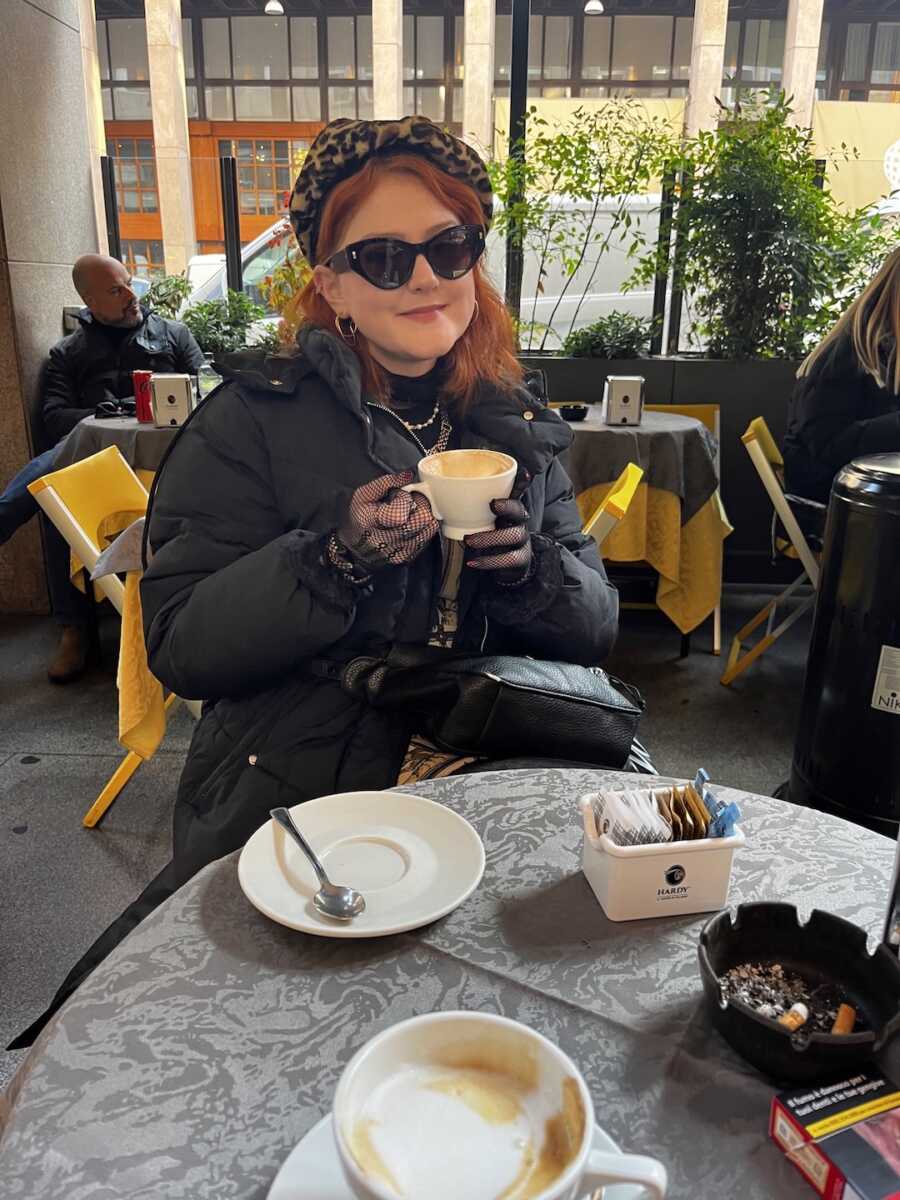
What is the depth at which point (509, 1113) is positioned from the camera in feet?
1.71

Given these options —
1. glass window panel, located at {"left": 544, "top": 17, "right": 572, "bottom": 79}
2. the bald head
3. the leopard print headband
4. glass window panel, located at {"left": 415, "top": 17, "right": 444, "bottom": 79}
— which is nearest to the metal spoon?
the leopard print headband

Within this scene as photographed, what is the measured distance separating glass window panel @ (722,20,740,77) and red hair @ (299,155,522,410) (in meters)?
9.83

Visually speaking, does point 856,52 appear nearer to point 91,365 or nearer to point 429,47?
point 429,47

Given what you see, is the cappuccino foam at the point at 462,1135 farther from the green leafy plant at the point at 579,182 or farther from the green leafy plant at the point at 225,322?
the green leafy plant at the point at 225,322

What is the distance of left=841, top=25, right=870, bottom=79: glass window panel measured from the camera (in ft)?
31.1

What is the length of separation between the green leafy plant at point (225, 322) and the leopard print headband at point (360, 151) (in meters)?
3.41

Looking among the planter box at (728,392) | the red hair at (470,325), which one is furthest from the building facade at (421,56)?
the red hair at (470,325)

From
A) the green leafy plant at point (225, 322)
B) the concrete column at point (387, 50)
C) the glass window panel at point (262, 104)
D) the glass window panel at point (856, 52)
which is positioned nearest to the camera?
the green leafy plant at point (225, 322)

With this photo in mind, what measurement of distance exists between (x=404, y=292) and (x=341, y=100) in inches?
408

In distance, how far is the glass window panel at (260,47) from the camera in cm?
999

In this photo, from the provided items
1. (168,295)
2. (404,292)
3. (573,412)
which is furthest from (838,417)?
(168,295)

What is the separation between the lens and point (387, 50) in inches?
344

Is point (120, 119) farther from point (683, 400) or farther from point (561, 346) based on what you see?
point (683, 400)

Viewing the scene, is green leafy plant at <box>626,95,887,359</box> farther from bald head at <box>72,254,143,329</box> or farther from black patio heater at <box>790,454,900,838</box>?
bald head at <box>72,254,143,329</box>
